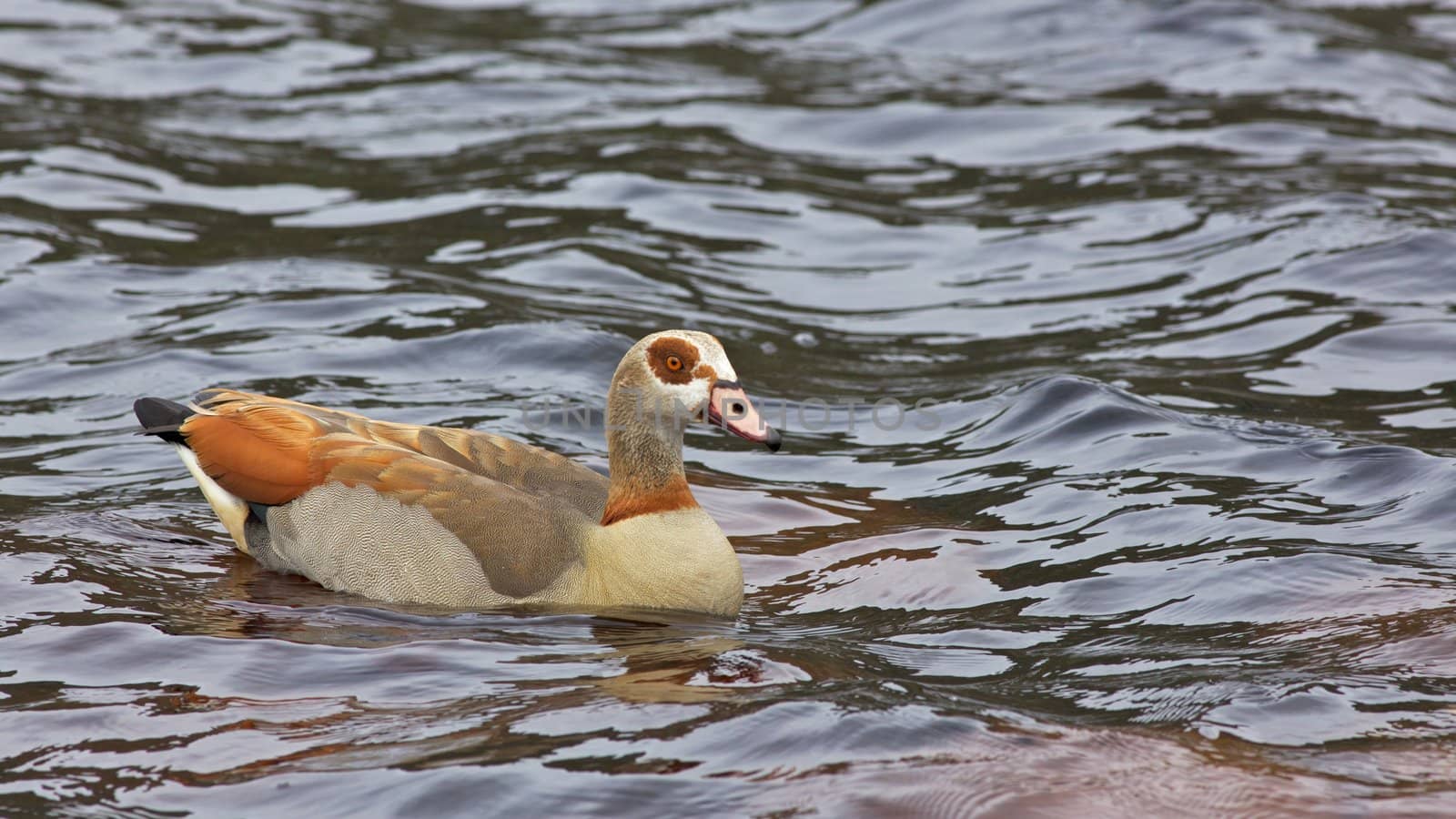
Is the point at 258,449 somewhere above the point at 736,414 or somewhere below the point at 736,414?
below

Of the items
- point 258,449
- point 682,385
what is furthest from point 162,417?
point 682,385

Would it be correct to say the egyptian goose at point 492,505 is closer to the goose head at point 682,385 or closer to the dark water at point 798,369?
the goose head at point 682,385

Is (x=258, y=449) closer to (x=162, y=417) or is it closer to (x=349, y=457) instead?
(x=349, y=457)

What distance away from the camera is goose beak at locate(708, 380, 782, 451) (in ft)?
23.3

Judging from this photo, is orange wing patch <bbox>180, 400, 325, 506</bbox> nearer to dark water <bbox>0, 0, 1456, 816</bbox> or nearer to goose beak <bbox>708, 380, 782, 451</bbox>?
dark water <bbox>0, 0, 1456, 816</bbox>

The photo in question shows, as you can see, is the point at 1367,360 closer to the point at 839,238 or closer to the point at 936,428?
the point at 936,428

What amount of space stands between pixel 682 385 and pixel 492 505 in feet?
3.15

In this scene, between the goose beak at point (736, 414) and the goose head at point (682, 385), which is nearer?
the goose beak at point (736, 414)

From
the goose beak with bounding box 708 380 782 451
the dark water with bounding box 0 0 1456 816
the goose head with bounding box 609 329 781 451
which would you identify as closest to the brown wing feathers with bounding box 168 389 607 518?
the dark water with bounding box 0 0 1456 816

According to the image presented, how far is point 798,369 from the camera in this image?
11.2 metres

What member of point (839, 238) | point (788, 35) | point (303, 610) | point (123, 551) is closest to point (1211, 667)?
A: point (303, 610)

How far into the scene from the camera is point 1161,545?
25.5ft

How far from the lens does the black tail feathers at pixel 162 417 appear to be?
8.02 meters

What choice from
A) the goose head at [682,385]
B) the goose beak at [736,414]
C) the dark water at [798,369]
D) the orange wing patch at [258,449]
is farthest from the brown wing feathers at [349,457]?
the goose beak at [736,414]
